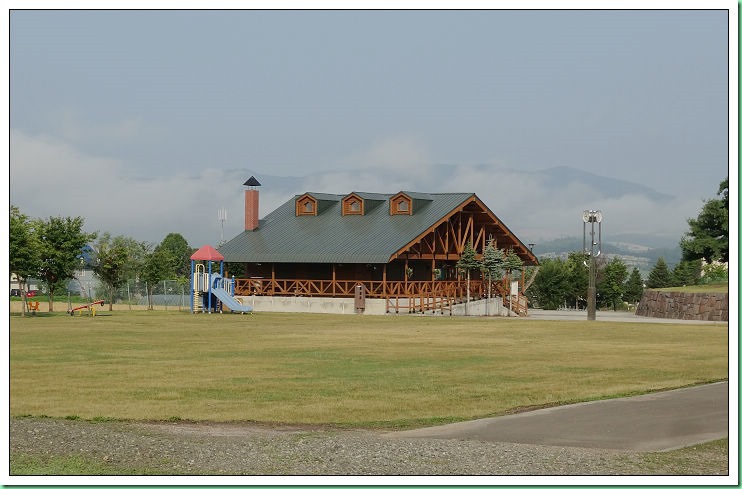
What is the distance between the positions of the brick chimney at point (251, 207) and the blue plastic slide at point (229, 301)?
30.3 ft

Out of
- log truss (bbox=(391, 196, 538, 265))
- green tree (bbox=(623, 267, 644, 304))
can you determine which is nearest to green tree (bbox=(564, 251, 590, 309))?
green tree (bbox=(623, 267, 644, 304))

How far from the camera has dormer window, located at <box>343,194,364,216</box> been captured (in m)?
53.0

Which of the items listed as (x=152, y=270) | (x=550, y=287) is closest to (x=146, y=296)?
(x=152, y=270)

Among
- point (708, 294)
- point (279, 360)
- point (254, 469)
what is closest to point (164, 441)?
point (254, 469)

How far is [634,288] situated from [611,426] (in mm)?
54538

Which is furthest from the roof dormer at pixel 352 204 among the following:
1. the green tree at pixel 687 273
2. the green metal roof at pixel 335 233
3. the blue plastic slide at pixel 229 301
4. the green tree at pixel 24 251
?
the green tree at pixel 24 251

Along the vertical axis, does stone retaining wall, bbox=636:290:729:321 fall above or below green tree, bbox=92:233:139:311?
below

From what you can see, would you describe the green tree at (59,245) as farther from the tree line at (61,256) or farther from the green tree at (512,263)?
the green tree at (512,263)

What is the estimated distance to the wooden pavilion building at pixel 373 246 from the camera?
4781 centimetres

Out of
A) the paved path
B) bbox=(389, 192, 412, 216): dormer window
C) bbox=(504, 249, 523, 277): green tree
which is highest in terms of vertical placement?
bbox=(389, 192, 412, 216): dormer window

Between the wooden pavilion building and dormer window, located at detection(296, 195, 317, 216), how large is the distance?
0.17ft

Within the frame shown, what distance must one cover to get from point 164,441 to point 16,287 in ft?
53.7

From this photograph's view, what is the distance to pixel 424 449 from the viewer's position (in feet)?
35.9

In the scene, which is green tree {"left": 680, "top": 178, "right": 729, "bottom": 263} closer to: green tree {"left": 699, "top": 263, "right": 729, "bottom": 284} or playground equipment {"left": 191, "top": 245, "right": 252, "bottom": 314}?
green tree {"left": 699, "top": 263, "right": 729, "bottom": 284}
